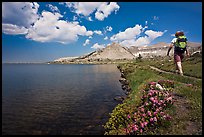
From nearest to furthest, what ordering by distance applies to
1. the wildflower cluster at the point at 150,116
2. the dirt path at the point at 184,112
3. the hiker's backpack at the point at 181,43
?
1. the dirt path at the point at 184,112
2. the wildflower cluster at the point at 150,116
3. the hiker's backpack at the point at 181,43

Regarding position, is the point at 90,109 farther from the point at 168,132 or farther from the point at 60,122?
the point at 168,132

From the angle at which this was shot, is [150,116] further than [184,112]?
No

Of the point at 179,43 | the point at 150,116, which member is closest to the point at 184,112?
the point at 150,116

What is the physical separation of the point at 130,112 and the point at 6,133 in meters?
9.95

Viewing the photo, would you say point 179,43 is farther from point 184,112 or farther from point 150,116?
point 150,116

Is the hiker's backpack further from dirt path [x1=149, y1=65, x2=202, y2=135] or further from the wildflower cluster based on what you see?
the wildflower cluster

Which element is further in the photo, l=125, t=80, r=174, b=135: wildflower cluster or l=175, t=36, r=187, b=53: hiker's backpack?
l=175, t=36, r=187, b=53: hiker's backpack

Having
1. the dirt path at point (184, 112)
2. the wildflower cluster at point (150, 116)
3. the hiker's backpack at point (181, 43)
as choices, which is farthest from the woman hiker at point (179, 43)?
the wildflower cluster at point (150, 116)

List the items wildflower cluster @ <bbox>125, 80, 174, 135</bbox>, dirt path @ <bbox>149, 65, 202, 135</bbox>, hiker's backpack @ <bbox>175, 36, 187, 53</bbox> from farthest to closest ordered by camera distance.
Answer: hiker's backpack @ <bbox>175, 36, 187, 53</bbox> → wildflower cluster @ <bbox>125, 80, 174, 135</bbox> → dirt path @ <bbox>149, 65, 202, 135</bbox>

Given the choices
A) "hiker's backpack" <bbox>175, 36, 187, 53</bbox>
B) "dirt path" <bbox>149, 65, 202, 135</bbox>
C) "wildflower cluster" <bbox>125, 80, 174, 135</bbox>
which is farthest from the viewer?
"hiker's backpack" <bbox>175, 36, 187, 53</bbox>

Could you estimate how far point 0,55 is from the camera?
12.9 m

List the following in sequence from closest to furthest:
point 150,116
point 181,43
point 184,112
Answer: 1. point 150,116
2. point 184,112
3. point 181,43

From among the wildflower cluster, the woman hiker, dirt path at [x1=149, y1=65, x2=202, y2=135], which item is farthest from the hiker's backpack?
the wildflower cluster

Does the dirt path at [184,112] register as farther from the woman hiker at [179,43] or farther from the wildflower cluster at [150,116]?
the woman hiker at [179,43]
